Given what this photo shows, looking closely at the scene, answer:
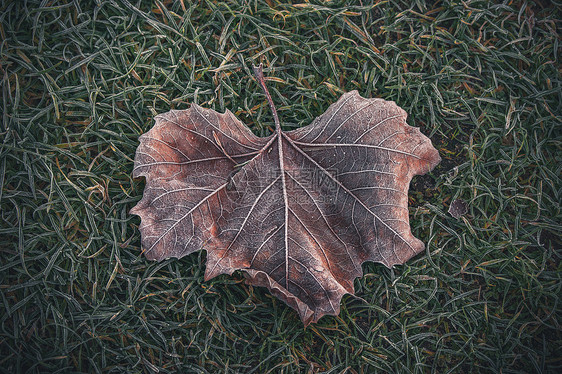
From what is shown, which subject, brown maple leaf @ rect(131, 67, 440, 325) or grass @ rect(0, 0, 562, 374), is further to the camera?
grass @ rect(0, 0, 562, 374)

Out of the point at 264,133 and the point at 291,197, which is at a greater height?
the point at 264,133

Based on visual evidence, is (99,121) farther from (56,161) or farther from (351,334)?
Result: (351,334)

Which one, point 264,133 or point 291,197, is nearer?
point 291,197

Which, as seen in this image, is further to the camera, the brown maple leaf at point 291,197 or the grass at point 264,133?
the grass at point 264,133
